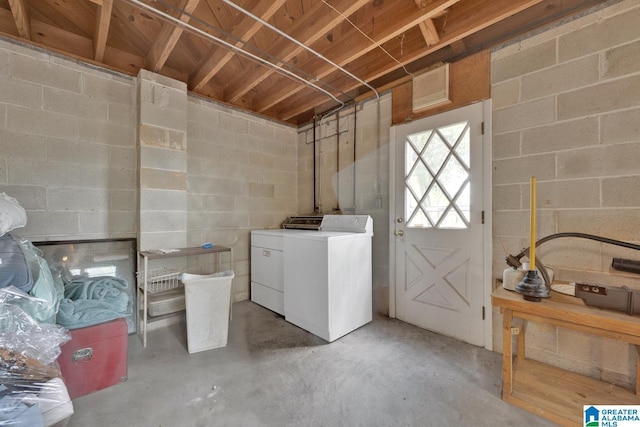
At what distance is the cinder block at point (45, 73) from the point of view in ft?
6.66

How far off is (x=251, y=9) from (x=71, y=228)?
7.58 ft

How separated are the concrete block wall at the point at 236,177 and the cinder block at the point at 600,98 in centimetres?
293

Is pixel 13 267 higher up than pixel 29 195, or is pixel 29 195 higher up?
pixel 29 195

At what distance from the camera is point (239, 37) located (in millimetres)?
2055

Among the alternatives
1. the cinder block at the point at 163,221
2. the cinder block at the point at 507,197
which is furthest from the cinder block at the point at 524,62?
the cinder block at the point at 163,221

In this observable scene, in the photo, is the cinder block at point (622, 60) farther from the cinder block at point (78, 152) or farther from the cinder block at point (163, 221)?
the cinder block at point (78, 152)

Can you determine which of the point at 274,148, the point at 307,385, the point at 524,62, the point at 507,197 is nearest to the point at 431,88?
the point at 524,62

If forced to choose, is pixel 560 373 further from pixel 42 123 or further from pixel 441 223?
pixel 42 123

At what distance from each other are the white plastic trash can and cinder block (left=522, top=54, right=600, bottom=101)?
2.73 m

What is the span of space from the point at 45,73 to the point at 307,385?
10.3 feet

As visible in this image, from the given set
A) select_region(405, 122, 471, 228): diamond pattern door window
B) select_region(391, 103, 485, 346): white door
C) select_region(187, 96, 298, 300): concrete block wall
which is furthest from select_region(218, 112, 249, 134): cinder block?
select_region(405, 122, 471, 228): diamond pattern door window

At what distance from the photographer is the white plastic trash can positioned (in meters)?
2.08

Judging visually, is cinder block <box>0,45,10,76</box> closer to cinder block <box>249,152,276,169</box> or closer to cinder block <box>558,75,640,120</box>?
cinder block <box>249,152,276,169</box>
